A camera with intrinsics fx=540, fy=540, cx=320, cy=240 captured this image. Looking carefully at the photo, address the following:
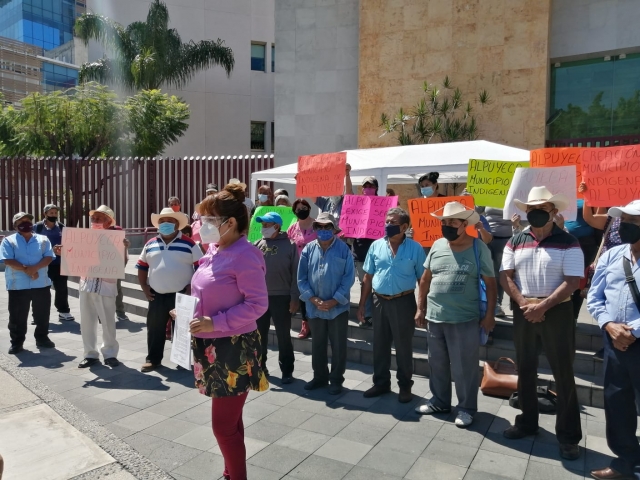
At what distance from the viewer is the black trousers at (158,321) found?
6.49m

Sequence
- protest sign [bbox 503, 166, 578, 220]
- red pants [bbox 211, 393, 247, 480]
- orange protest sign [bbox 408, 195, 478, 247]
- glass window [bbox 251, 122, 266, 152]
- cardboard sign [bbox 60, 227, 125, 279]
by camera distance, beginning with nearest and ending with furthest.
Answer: red pants [bbox 211, 393, 247, 480] < protest sign [bbox 503, 166, 578, 220] < orange protest sign [bbox 408, 195, 478, 247] < cardboard sign [bbox 60, 227, 125, 279] < glass window [bbox 251, 122, 266, 152]

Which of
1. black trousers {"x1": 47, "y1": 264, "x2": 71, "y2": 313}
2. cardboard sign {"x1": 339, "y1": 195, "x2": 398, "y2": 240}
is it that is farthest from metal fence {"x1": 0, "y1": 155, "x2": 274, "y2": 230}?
cardboard sign {"x1": 339, "y1": 195, "x2": 398, "y2": 240}

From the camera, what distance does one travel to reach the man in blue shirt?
369 cm

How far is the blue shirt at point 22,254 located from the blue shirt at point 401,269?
4.66 metres

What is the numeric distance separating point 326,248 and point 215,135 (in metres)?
25.8

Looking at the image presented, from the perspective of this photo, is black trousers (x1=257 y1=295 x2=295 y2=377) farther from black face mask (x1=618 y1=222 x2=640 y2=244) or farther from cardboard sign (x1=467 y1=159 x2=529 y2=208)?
black face mask (x1=618 y1=222 x2=640 y2=244)

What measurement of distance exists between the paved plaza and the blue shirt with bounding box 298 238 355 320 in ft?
3.02

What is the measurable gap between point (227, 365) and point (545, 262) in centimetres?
257

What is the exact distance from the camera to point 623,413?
12.5 ft

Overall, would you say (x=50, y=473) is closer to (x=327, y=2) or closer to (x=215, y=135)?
(x=327, y=2)

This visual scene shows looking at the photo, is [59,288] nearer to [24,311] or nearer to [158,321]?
[24,311]

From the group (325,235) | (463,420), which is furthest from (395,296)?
(463,420)

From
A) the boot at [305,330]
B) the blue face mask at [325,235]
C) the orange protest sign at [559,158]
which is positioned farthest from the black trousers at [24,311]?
the orange protest sign at [559,158]

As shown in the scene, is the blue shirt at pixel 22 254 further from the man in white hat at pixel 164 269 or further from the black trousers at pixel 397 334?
the black trousers at pixel 397 334
